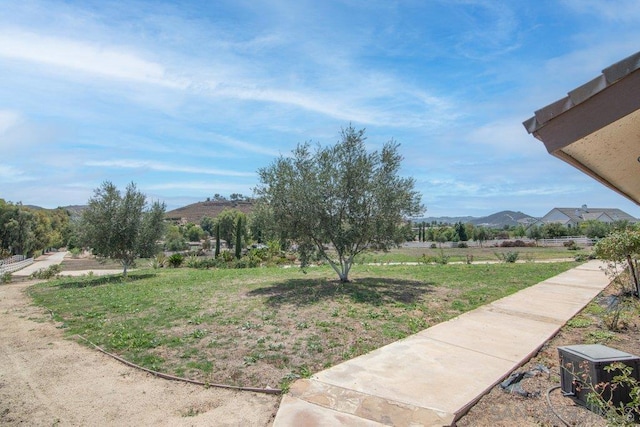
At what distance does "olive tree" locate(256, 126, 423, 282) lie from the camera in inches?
443

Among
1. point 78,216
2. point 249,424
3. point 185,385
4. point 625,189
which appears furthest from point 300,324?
point 78,216

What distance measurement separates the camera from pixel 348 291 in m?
11.0

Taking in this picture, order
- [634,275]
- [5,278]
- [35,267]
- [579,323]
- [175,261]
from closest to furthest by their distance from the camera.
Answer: [579,323], [634,275], [5,278], [175,261], [35,267]

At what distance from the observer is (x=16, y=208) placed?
143 feet

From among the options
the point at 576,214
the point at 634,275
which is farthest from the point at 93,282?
the point at 576,214

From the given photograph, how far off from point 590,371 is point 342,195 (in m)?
8.26

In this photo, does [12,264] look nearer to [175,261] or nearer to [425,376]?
[175,261]

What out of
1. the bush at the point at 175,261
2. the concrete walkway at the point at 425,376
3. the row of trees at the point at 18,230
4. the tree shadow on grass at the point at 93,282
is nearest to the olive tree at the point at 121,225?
the tree shadow on grass at the point at 93,282

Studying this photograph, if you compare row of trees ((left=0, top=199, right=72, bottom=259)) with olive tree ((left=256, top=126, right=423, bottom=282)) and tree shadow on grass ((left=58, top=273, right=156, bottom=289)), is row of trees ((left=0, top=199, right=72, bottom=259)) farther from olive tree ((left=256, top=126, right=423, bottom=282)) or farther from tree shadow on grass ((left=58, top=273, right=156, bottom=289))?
olive tree ((left=256, top=126, right=423, bottom=282))

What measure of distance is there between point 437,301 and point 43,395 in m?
8.20

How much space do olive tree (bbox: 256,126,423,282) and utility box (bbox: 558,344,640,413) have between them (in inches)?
289

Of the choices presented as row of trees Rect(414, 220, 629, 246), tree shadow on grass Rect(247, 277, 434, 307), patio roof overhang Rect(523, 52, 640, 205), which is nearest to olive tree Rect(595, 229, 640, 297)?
tree shadow on grass Rect(247, 277, 434, 307)

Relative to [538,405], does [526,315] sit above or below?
above

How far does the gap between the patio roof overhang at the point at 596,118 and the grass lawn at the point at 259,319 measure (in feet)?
12.7
